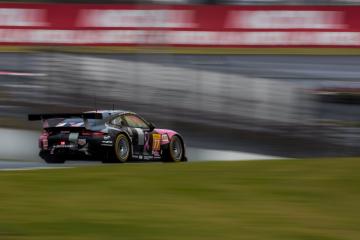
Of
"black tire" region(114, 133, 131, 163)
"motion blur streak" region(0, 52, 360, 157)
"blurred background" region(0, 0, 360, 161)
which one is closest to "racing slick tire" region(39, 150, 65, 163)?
"black tire" region(114, 133, 131, 163)

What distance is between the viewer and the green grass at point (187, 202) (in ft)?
20.1

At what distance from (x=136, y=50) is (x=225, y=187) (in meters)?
21.0

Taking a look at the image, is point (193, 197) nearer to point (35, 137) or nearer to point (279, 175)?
point (279, 175)

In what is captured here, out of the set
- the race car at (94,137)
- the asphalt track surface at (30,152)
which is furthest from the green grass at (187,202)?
the asphalt track surface at (30,152)

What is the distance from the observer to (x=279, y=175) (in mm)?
8094

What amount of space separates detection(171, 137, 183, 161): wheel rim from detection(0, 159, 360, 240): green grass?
5.94m

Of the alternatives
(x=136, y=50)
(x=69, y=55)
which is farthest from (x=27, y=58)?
(x=136, y=50)

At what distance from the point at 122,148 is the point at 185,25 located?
600 inches

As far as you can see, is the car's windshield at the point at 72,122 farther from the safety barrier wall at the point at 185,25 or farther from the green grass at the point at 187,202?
the safety barrier wall at the point at 185,25

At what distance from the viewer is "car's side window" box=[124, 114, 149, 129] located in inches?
561

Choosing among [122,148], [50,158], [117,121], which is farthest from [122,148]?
[50,158]

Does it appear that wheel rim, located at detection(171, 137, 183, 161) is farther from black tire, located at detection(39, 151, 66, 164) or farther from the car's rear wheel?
black tire, located at detection(39, 151, 66, 164)

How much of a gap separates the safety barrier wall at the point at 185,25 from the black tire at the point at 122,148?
43.9 ft

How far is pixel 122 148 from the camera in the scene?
13961mm
